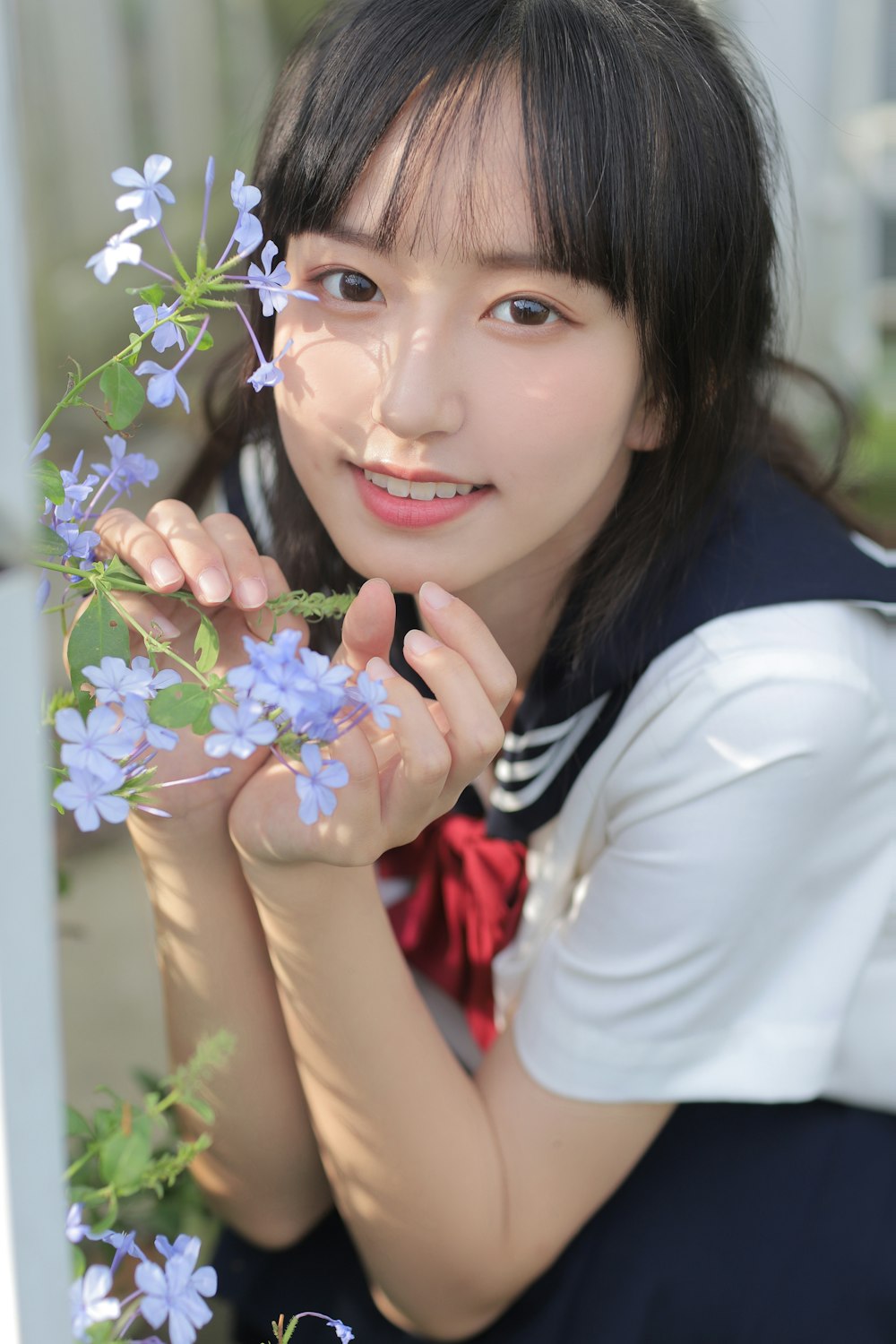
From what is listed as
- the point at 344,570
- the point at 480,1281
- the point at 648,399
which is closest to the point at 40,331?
the point at 344,570

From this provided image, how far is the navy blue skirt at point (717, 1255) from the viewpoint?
1208 mm

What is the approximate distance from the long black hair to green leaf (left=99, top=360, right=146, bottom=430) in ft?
0.88

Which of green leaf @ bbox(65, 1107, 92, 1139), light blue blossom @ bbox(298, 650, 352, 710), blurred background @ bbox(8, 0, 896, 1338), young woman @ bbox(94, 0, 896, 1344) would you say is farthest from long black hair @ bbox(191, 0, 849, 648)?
blurred background @ bbox(8, 0, 896, 1338)

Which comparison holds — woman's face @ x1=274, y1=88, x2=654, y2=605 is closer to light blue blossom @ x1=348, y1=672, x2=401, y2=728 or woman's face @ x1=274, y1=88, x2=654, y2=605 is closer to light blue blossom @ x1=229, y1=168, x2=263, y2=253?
light blue blossom @ x1=229, y1=168, x2=263, y2=253

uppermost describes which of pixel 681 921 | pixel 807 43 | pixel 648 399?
pixel 807 43

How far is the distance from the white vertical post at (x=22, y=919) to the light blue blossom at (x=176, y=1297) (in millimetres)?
146

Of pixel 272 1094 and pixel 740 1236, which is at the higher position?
pixel 272 1094

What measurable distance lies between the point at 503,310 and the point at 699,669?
37cm

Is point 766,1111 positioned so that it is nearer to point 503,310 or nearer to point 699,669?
point 699,669

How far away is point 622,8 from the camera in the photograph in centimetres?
104

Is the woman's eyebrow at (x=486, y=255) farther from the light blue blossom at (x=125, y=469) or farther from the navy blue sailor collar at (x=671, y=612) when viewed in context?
the navy blue sailor collar at (x=671, y=612)

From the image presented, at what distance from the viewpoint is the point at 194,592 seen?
97 centimetres

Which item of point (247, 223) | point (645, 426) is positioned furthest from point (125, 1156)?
point (645, 426)

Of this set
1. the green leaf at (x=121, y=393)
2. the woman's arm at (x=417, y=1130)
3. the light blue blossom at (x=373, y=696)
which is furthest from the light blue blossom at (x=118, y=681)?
the woman's arm at (x=417, y=1130)
